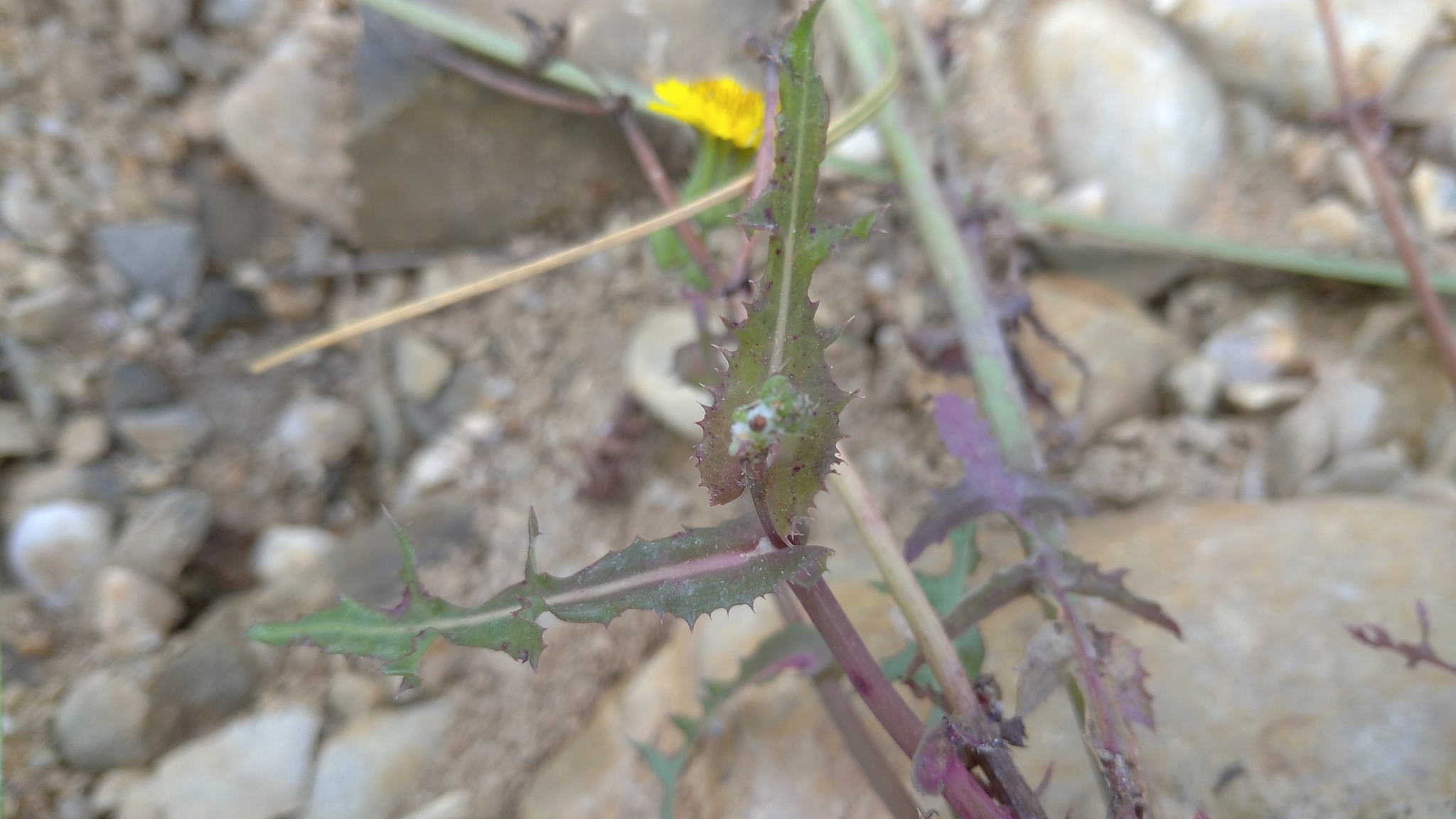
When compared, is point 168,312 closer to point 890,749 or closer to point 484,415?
point 484,415

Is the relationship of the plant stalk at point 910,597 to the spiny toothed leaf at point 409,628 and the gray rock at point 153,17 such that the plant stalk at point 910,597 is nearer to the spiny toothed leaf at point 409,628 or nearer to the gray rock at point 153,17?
the spiny toothed leaf at point 409,628

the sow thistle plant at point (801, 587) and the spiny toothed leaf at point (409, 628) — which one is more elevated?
the sow thistle plant at point (801, 587)

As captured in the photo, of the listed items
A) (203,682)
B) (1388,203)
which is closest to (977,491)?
(1388,203)

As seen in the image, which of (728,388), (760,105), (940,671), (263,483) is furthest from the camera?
(263,483)

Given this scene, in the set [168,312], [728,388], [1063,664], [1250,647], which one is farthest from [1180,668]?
[168,312]

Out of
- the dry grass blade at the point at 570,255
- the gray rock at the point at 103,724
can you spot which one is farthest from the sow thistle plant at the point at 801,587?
the gray rock at the point at 103,724

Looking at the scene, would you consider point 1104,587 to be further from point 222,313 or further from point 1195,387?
point 222,313
